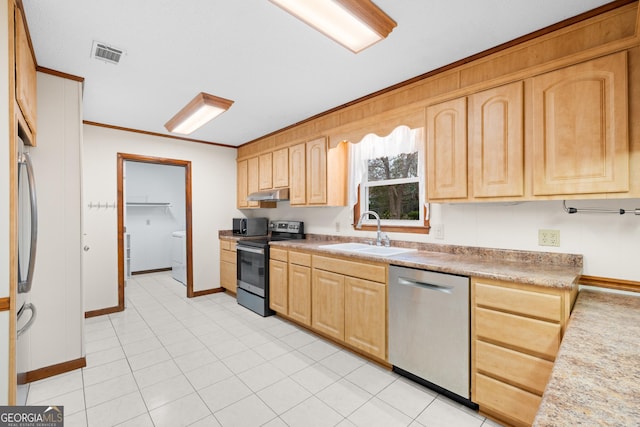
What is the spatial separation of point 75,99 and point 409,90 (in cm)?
279

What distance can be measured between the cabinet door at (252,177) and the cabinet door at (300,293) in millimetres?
1666

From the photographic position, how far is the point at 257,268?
3.70 metres

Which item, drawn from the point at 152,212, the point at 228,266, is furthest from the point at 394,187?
the point at 152,212

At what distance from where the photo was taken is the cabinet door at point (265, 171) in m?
4.15

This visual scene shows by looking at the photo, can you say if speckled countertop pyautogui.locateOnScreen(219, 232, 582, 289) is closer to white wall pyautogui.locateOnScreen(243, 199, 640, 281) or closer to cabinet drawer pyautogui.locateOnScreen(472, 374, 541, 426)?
white wall pyautogui.locateOnScreen(243, 199, 640, 281)

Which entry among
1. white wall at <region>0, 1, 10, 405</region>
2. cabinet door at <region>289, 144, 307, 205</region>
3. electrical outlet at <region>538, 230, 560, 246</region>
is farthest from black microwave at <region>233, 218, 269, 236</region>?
electrical outlet at <region>538, 230, 560, 246</region>

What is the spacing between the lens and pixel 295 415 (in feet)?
6.08

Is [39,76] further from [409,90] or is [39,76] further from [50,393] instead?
[409,90]

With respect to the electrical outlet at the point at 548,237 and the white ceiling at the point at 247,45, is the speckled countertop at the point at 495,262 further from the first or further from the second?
the white ceiling at the point at 247,45

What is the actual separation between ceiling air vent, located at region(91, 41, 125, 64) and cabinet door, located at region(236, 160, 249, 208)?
2590mm

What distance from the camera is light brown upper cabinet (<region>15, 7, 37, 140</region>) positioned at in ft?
5.10

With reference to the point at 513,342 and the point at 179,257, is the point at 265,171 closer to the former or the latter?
the point at 179,257

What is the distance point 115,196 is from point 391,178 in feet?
11.4

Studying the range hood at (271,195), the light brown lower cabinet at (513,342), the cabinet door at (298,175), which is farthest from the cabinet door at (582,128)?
the range hood at (271,195)
